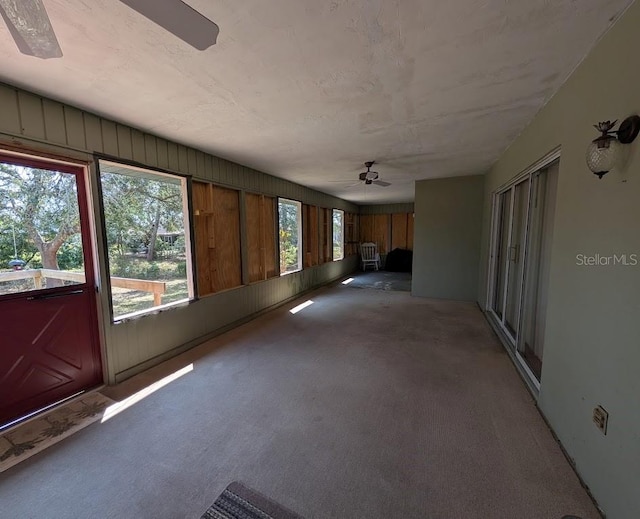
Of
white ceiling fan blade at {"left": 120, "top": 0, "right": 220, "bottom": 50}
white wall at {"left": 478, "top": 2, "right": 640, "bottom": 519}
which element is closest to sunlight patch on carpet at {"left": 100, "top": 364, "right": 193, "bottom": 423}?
white ceiling fan blade at {"left": 120, "top": 0, "right": 220, "bottom": 50}

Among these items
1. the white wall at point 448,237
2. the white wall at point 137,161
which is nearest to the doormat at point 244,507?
the white wall at point 137,161

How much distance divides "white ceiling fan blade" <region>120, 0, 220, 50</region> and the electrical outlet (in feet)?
8.00

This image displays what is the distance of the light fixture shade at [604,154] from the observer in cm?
126

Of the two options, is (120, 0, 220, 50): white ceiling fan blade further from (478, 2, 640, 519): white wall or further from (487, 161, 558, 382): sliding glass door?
(487, 161, 558, 382): sliding glass door

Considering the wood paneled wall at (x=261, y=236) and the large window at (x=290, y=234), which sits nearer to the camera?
the wood paneled wall at (x=261, y=236)

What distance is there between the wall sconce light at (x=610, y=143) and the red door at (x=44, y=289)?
3.46 meters

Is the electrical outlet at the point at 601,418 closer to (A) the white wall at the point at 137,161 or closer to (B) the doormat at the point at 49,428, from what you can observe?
(B) the doormat at the point at 49,428

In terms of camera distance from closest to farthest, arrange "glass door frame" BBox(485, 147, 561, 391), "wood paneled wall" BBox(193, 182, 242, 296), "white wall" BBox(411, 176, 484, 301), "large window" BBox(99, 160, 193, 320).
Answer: "glass door frame" BBox(485, 147, 561, 391), "large window" BBox(99, 160, 193, 320), "wood paneled wall" BBox(193, 182, 242, 296), "white wall" BBox(411, 176, 484, 301)

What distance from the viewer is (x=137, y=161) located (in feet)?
8.89

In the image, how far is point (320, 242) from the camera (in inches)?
272

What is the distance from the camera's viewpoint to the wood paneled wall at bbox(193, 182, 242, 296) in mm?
3514

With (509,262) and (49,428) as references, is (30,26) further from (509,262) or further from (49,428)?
(509,262)

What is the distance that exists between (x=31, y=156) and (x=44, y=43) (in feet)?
4.81

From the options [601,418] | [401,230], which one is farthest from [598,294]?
[401,230]
